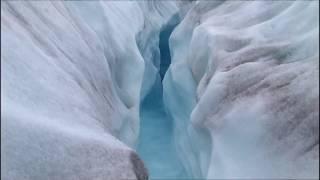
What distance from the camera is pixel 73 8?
4.78 meters

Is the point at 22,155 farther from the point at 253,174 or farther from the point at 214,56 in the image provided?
the point at 214,56

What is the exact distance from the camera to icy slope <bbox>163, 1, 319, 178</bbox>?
8.28 feet

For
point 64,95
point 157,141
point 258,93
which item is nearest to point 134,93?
point 157,141

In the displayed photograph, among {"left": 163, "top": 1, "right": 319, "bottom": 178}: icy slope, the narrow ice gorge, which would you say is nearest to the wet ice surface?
the narrow ice gorge

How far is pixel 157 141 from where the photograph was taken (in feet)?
21.6

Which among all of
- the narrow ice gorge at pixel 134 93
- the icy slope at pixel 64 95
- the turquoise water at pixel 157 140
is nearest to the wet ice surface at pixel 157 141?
the turquoise water at pixel 157 140

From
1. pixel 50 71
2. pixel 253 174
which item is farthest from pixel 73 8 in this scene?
pixel 253 174

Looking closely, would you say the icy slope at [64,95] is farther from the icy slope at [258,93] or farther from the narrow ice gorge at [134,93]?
the icy slope at [258,93]

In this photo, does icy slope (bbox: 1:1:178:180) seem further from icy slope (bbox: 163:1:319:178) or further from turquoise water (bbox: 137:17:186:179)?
turquoise water (bbox: 137:17:186:179)

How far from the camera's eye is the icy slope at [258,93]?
2.52m

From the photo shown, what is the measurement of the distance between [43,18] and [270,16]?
1.91 m

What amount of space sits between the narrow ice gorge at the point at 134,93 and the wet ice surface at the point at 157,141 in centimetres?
10

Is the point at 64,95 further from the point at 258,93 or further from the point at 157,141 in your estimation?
the point at 157,141

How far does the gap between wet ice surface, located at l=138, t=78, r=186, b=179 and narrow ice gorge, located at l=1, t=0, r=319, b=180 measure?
104 millimetres
